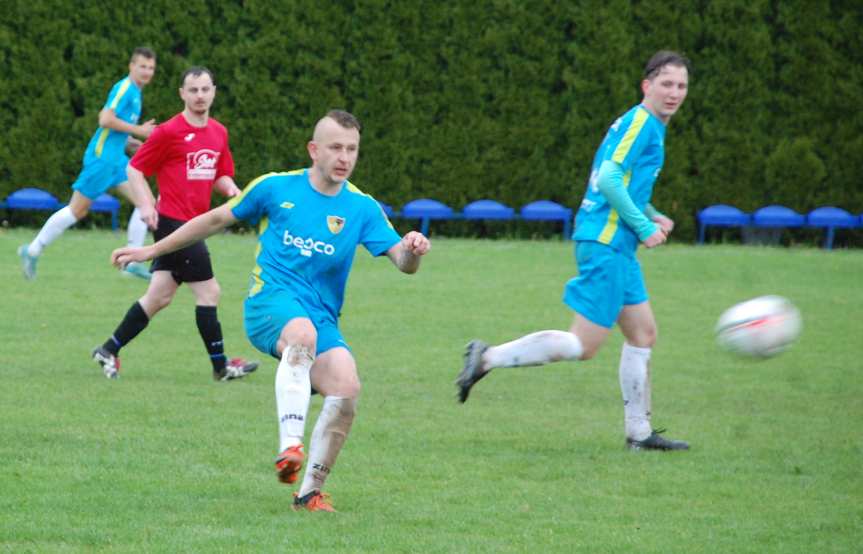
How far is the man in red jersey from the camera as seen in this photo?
32.1 ft

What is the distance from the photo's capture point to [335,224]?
633cm

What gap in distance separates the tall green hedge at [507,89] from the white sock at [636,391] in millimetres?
12514

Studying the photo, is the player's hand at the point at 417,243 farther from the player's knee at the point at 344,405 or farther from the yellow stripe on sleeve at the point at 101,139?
the yellow stripe on sleeve at the point at 101,139

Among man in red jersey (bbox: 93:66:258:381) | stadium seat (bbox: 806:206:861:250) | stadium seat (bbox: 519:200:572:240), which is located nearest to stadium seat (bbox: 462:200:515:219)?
stadium seat (bbox: 519:200:572:240)

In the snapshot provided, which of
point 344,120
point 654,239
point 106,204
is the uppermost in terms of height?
point 344,120

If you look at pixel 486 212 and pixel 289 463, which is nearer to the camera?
pixel 289 463

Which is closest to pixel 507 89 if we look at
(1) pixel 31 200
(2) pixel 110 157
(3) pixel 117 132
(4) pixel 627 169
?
(1) pixel 31 200

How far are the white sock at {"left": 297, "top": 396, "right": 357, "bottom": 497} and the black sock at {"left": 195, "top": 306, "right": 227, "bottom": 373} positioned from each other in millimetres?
3701

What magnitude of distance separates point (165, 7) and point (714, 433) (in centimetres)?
1330

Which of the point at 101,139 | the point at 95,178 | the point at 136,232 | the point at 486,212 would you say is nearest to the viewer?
the point at 95,178

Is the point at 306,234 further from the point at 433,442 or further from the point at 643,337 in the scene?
the point at 643,337

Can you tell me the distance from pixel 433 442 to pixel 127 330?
9.30ft

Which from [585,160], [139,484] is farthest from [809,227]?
[139,484]

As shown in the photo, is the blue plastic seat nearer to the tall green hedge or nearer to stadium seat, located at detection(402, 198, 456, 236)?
the tall green hedge
